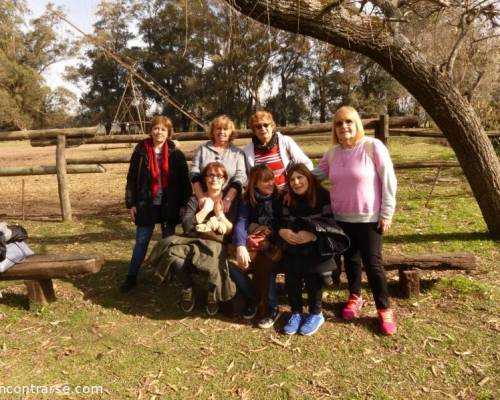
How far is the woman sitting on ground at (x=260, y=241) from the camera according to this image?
128 inches

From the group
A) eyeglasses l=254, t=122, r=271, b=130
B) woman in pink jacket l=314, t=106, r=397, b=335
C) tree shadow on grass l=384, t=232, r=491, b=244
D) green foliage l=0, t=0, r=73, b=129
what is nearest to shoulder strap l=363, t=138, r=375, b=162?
woman in pink jacket l=314, t=106, r=397, b=335

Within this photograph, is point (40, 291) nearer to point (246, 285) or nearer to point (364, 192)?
point (246, 285)

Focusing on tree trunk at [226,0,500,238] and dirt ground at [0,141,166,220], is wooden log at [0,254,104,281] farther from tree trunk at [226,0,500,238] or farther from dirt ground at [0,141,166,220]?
dirt ground at [0,141,166,220]

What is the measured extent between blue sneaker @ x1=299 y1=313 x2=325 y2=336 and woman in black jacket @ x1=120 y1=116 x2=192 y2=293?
5.02 ft

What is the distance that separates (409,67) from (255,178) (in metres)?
2.20

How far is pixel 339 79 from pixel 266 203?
35.0 meters

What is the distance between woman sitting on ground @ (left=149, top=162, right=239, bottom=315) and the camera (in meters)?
3.25

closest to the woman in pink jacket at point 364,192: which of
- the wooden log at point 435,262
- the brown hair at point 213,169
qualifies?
the wooden log at point 435,262

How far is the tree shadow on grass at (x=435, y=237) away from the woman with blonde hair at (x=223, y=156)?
2446 millimetres

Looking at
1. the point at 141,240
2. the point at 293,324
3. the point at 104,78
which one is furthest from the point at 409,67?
the point at 104,78

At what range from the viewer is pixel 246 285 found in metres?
3.47

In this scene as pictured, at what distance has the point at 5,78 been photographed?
119 ft

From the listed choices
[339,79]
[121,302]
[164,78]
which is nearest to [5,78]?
[164,78]

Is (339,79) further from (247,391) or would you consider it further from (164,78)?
(247,391)
